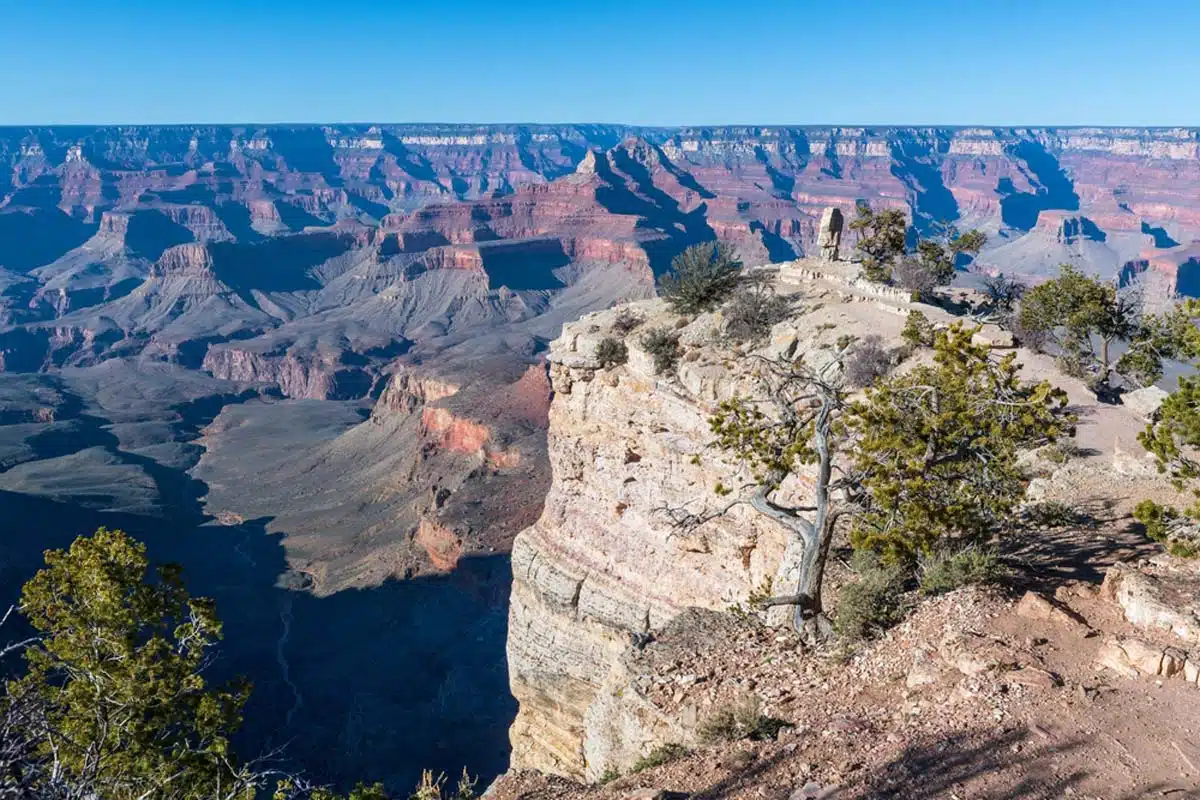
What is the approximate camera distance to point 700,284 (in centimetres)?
2338

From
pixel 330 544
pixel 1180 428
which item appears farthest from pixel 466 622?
pixel 1180 428

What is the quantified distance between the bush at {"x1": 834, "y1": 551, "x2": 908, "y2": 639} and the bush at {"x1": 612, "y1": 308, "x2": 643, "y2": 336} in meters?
11.7

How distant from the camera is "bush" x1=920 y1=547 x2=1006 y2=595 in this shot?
469 inches

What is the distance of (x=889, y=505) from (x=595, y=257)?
140 meters

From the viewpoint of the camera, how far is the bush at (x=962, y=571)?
11.9 m

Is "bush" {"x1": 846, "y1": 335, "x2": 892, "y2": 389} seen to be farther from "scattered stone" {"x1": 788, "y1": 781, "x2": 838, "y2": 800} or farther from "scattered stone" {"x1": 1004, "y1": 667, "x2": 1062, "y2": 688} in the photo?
"scattered stone" {"x1": 788, "y1": 781, "x2": 838, "y2": 800}

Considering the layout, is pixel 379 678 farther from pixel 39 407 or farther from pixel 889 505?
pixel 39 407

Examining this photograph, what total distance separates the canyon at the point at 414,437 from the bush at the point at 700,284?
3115mm

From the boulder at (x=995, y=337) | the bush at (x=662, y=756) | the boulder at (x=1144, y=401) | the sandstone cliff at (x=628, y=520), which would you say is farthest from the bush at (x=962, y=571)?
the boulder at (x=1144, y=401)

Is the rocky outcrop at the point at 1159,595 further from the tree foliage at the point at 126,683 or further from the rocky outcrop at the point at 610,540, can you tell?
the tree foliage at the point at 126,683

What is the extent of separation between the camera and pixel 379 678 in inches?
1654

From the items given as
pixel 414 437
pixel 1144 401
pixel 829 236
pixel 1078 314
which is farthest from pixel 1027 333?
pixel 414 437

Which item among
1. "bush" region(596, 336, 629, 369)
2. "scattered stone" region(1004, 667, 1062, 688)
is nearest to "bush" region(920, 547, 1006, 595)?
"scattered stone" region(1004, 667, 1062, 688)

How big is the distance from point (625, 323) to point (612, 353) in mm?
1682
